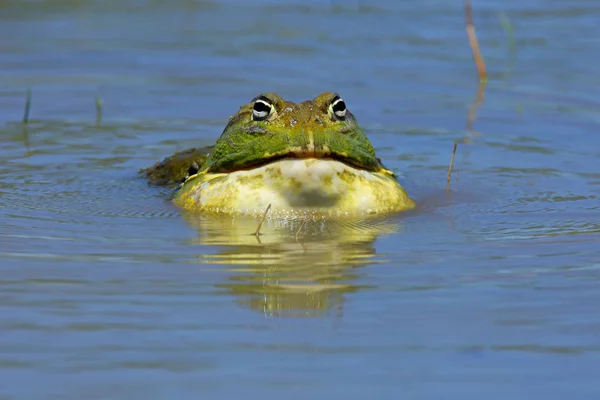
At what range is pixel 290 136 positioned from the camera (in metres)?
7.10

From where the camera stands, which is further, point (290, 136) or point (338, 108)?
point (338, 108)

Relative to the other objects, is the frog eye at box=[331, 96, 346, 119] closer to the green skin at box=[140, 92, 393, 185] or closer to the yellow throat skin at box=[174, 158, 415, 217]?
the green skin at box=[140, 92, 393, 185]

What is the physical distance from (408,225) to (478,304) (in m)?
1.97

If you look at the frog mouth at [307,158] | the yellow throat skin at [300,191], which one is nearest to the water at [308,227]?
the yellow throat skin at [300,191]

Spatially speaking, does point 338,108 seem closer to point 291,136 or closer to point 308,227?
point 291,136

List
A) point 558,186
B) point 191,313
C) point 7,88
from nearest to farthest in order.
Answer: point 191,313
point 558,186
point 7,88

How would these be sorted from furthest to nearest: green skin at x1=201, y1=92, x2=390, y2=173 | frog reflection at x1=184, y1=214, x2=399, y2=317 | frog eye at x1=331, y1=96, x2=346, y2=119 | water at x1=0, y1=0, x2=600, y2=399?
frog eye at x1=331, y1=96, x2=346, y2=119 < green skin at x1=201, y1=92, x2=390, y2=173 < frog reflection at x1=184, y1=214, x2=399, y2=317 < water at x1=0, y1=0, x2=600, y2=399

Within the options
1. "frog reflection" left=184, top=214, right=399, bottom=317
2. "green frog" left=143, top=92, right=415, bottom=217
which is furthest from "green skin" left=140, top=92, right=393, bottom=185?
"frog reflection" left=184, top=214, right=399, bottom=317

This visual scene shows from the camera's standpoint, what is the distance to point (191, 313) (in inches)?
207

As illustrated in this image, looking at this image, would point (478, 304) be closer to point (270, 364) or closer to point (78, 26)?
point (270, 364)

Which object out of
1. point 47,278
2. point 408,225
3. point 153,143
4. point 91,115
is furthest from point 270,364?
point 91,115

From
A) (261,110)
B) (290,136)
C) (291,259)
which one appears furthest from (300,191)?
(291,259)

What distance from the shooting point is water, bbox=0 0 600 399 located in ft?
15.2

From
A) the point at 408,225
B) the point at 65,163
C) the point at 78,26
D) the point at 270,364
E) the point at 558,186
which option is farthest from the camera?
the point at 78,26
